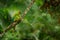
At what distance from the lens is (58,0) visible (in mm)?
3238

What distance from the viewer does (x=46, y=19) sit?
8.98 feet

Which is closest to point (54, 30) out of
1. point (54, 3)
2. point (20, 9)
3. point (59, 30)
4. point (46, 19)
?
point (59, 30)

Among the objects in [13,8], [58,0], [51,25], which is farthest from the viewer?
[58,0]

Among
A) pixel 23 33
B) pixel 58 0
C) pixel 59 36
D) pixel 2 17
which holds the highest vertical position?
pixel 58 0

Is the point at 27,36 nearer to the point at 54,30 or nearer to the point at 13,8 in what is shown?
the point at 54,30

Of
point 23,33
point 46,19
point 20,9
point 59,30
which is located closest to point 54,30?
point 59,30

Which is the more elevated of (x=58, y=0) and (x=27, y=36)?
(x=58, y=0)

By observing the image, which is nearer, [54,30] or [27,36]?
[27,36]

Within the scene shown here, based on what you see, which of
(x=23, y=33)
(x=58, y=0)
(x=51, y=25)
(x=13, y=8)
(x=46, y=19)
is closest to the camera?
(x=13, y=8)

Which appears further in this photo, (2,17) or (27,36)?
(27,36)

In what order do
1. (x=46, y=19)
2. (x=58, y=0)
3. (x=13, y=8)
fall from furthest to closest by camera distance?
(x=58, y=0), (x=46, y=19), (x=13, y=8)

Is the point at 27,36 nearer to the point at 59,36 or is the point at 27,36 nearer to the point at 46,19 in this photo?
the point at 46,19

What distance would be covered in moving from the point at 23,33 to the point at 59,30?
0.84m

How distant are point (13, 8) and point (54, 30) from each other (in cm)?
175
